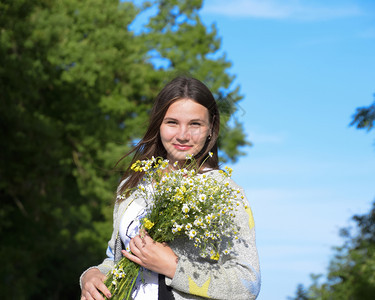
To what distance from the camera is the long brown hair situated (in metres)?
3.70

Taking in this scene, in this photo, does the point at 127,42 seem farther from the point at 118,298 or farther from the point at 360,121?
the point at 118,298

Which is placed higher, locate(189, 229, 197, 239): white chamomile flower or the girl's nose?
the girl's nose

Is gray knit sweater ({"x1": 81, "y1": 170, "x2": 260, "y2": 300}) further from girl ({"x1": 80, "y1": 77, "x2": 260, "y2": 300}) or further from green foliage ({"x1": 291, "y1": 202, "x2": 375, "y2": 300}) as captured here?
green foliage ({"x1": 291, "y1": 202, "x2": 375, "y2": 300})

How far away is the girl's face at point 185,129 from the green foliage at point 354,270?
18.0ft

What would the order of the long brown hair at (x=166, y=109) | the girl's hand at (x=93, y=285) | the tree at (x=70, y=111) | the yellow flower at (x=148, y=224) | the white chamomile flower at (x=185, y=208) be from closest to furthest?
the white chamomile flower at (x=185, y=208)
the yellow flower at (x=148, y=224)
the girl's hand at (x=93, y=285)
the long brown hair at (x=166, y=109)
the tree at (x=70, y=111)

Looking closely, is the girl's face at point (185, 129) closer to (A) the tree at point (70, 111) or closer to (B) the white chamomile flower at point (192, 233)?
(B) the white chamomile flower at point (192, 233)

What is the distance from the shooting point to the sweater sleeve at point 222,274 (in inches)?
124

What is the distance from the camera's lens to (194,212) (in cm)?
305

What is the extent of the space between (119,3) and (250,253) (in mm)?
20467

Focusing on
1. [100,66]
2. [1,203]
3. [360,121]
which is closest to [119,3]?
[100,66]

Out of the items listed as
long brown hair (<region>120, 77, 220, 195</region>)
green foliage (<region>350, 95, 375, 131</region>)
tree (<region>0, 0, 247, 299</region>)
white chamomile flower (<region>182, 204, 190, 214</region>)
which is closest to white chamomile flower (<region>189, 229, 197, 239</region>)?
white chamomile flower (<region>182, 204, 190, 214</region>)

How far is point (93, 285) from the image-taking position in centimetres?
354

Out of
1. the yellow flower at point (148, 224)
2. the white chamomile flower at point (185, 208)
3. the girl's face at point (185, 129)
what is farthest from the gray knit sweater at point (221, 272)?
the girl's face at point (185, 129)

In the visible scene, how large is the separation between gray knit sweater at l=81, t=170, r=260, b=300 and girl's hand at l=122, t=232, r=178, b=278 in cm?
4
